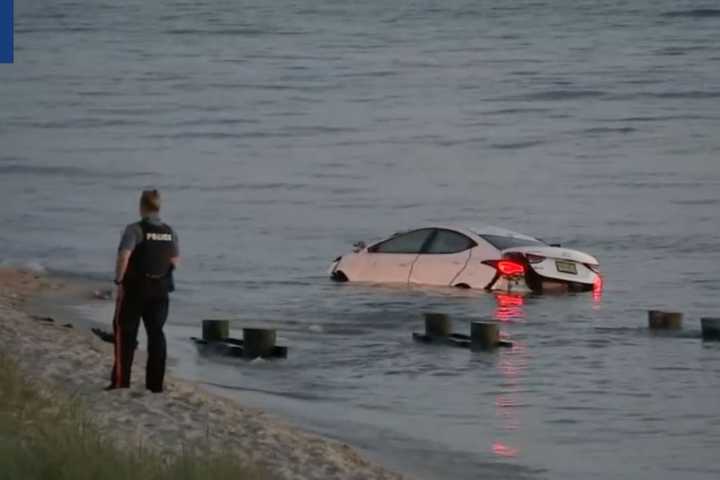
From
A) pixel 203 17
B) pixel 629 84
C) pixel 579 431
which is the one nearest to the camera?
pixel 579 431

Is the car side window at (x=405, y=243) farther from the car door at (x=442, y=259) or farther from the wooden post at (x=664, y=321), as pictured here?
the wooden post at (x=664, y=321)

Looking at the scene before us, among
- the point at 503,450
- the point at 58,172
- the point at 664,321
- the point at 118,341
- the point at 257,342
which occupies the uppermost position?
the point at 58,172

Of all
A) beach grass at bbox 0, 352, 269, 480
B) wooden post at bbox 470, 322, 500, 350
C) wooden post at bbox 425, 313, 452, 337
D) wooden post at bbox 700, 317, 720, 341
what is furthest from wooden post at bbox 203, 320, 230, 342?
beach grass at bbox 0, 352, 269, 480

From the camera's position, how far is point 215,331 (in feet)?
76.2

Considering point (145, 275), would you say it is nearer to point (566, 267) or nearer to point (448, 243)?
point (566, 267)

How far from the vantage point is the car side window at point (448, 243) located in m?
29.7

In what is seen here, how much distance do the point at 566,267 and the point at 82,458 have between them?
18494 millimetres

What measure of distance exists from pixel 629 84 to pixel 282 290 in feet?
213

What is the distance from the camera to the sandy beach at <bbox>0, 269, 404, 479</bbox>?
47.6ft

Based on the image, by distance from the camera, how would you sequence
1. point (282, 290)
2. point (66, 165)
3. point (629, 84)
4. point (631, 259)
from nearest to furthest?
1. point (282, 290)
2. point (631, 259)
3. point (66, 165)
4. point (629, 84)

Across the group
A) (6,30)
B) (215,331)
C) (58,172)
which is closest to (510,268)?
(215,331)

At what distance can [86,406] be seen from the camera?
1541cm

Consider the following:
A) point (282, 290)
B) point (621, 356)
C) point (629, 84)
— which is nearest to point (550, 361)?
point (621, 356)

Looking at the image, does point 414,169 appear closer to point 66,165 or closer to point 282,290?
point 66,165
